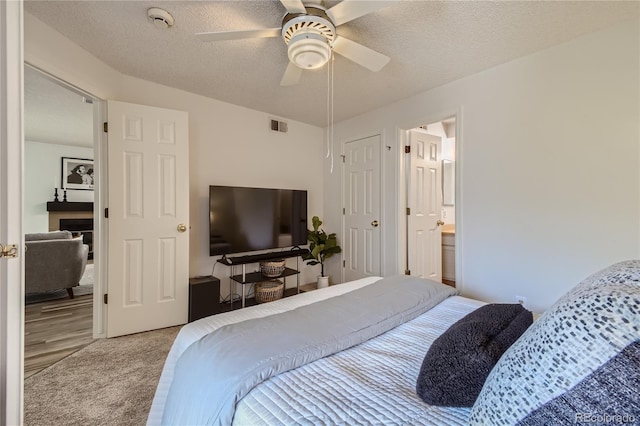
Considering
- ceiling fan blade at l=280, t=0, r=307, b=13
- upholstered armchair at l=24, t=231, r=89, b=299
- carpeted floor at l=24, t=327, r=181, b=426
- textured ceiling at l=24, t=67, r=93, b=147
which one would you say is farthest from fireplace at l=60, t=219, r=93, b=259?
ceiling fan blade at l=280, t=0, r=307, b=13

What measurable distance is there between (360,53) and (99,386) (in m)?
2.75

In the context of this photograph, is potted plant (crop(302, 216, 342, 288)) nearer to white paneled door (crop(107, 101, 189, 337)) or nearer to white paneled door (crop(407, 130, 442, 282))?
white paneled door (crop(407, 130, 442, 282))

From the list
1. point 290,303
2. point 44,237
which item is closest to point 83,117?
point 44,237

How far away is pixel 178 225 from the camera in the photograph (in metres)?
2.76

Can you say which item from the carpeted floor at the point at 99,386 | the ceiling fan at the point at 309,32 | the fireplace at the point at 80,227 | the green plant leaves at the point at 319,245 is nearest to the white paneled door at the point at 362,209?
the green plant leaves at the point at 319,245

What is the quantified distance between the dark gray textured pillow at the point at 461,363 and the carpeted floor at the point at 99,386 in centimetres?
158

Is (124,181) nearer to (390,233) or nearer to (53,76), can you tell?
(53,76)

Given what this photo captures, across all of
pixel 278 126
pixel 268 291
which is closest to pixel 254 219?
pixel 268 291

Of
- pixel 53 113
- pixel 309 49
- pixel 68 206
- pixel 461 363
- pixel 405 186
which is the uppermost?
pixel 53 113

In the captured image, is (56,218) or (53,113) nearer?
(53,113)

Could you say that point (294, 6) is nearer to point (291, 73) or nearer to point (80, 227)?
point (291, 73)

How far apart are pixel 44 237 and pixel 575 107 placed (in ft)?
19.1

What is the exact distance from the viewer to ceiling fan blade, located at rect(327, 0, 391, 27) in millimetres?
1382

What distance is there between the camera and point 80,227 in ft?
19.5
